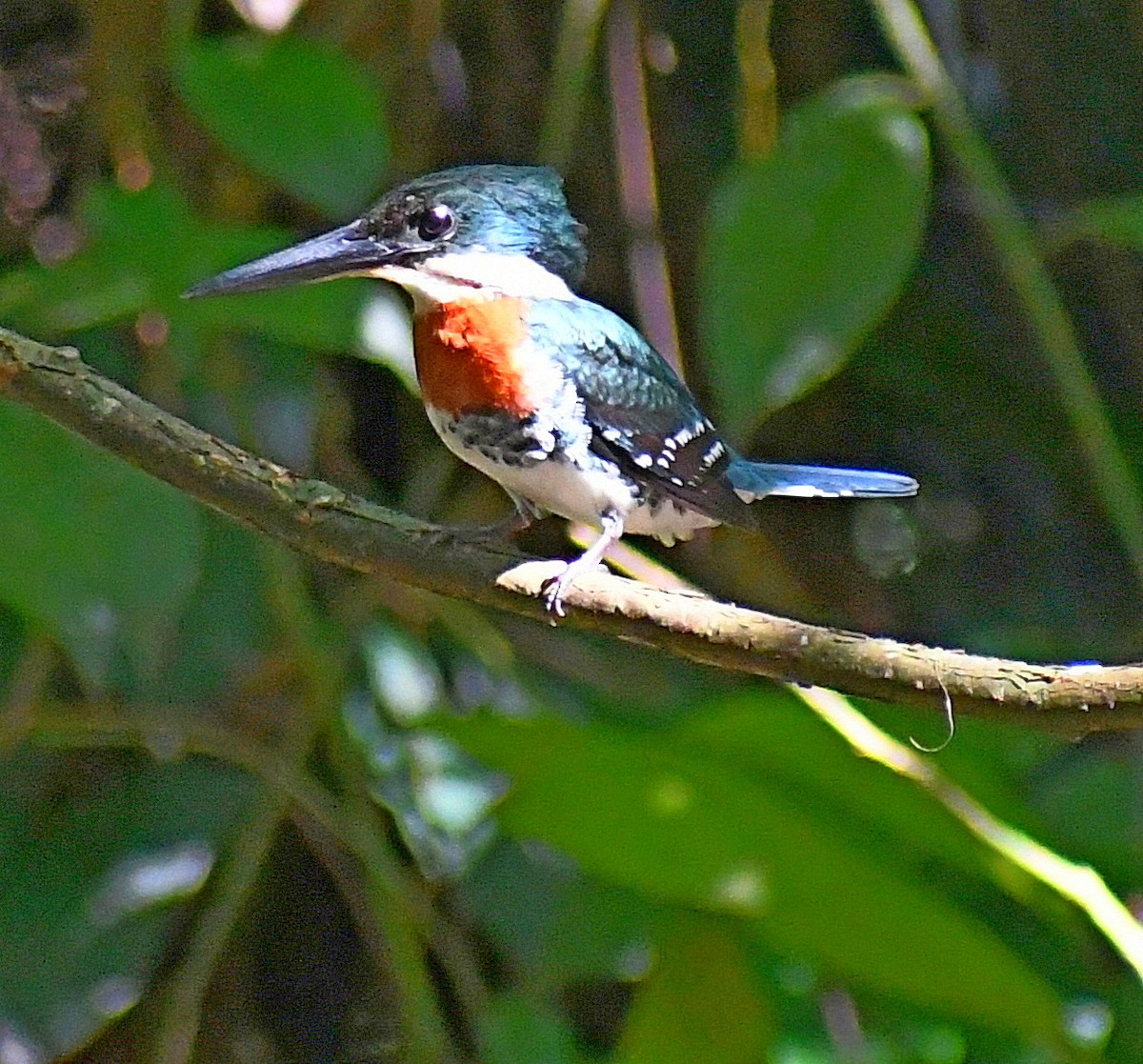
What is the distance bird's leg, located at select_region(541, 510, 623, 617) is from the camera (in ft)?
3.07

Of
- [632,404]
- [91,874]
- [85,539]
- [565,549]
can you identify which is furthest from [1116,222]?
[91,874]

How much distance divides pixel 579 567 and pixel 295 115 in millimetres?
568

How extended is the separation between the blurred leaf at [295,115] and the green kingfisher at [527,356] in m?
0.20

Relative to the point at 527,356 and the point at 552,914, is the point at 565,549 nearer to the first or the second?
the point at 552,914

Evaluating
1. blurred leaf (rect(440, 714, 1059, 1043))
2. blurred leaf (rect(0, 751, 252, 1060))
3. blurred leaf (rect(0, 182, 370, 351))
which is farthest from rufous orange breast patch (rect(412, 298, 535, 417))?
blurred leaf (rect(0, 751, 252, 1060))

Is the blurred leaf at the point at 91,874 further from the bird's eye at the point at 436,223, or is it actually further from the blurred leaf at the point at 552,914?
the bird's eye at the point at 436,223

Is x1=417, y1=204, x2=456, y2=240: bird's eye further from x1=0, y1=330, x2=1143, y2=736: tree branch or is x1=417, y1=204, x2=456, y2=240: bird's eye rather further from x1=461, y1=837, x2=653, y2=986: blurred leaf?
x1=461, y1=837, x2=653, y2=986: blurred leaf

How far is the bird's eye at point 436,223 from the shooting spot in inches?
46.7

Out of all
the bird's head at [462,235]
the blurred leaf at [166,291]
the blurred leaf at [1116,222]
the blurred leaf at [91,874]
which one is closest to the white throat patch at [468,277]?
the bird's head at [462,235]

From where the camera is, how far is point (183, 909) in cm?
163

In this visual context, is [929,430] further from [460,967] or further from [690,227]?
[460,967]

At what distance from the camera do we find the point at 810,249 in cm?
138

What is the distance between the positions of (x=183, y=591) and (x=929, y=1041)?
2.46 feet

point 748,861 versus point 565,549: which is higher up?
point 748,861
